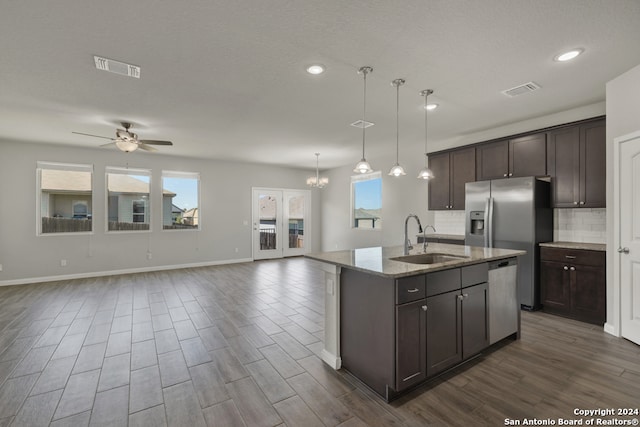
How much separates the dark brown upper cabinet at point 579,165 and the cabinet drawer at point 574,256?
610mm

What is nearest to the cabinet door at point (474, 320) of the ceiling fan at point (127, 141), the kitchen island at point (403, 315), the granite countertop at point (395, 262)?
the kitchen island at point (403, 315)

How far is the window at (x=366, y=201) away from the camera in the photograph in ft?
24.2

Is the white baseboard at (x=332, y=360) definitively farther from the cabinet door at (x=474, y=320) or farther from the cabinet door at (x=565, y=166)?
the cabinet door at (x=565, y=166)

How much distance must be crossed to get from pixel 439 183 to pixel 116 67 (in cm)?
502

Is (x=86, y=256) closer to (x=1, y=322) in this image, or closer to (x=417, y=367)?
(x=1, y=322)

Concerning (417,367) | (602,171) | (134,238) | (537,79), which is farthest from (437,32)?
(134,238)

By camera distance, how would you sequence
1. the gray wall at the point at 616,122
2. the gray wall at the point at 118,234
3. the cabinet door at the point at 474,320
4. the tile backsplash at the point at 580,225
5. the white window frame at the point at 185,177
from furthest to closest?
the white window frame at the point at 185,177, the gray wall at the point at 118,234, the tile backsplash at the point at 580,225, the gray wall at the point at 616,122, the cabinet door at the point at 474,320

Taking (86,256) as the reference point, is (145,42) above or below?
above

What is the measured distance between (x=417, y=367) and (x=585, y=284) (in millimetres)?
2918

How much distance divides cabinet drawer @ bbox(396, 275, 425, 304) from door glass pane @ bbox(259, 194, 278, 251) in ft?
22.2

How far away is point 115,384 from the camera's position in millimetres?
2305

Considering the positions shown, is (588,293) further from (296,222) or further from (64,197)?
(64,197)

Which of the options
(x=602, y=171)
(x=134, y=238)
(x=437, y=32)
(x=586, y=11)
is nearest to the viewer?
(x=586, y=11)

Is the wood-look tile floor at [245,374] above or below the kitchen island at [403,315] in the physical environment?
below
